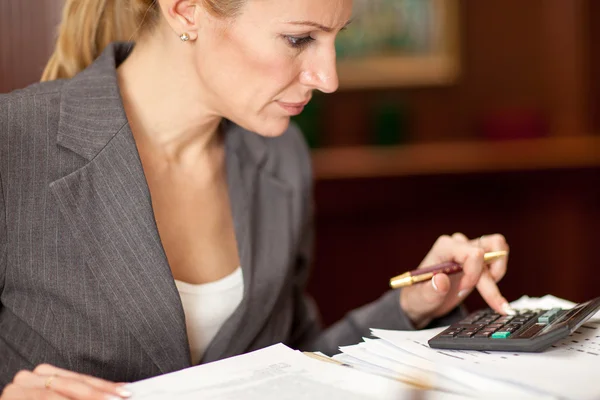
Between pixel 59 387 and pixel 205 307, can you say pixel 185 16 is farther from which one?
pixel 59 387

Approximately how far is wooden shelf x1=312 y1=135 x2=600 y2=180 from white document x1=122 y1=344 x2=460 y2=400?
230cm

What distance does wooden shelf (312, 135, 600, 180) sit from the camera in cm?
333

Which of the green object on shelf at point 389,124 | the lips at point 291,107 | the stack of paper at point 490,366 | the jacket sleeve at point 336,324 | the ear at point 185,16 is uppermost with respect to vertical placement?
the ear at point 185,16

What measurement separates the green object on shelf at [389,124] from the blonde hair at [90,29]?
2.13 m

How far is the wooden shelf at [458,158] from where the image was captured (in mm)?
3328

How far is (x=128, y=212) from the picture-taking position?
1201 millimetres

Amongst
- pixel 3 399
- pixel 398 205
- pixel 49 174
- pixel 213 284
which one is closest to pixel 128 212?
pixel 49 174

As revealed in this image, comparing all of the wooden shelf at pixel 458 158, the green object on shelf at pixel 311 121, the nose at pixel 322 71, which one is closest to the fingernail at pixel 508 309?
the nose at pixel 322 71

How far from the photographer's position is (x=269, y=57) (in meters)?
1.26

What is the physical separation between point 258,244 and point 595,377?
0.70 meters

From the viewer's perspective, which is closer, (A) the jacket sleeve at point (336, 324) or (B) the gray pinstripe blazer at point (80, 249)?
(B) the gray pinstripe blazer at point (80, 249)

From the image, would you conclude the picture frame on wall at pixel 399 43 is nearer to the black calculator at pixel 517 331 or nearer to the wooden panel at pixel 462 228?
the wooden panel at pixel 462 228

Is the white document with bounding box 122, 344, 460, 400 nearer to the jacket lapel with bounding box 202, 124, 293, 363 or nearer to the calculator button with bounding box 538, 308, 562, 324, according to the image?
the calculator button with bounding box 538, 308, 562, 324

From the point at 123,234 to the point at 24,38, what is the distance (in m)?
1.93
